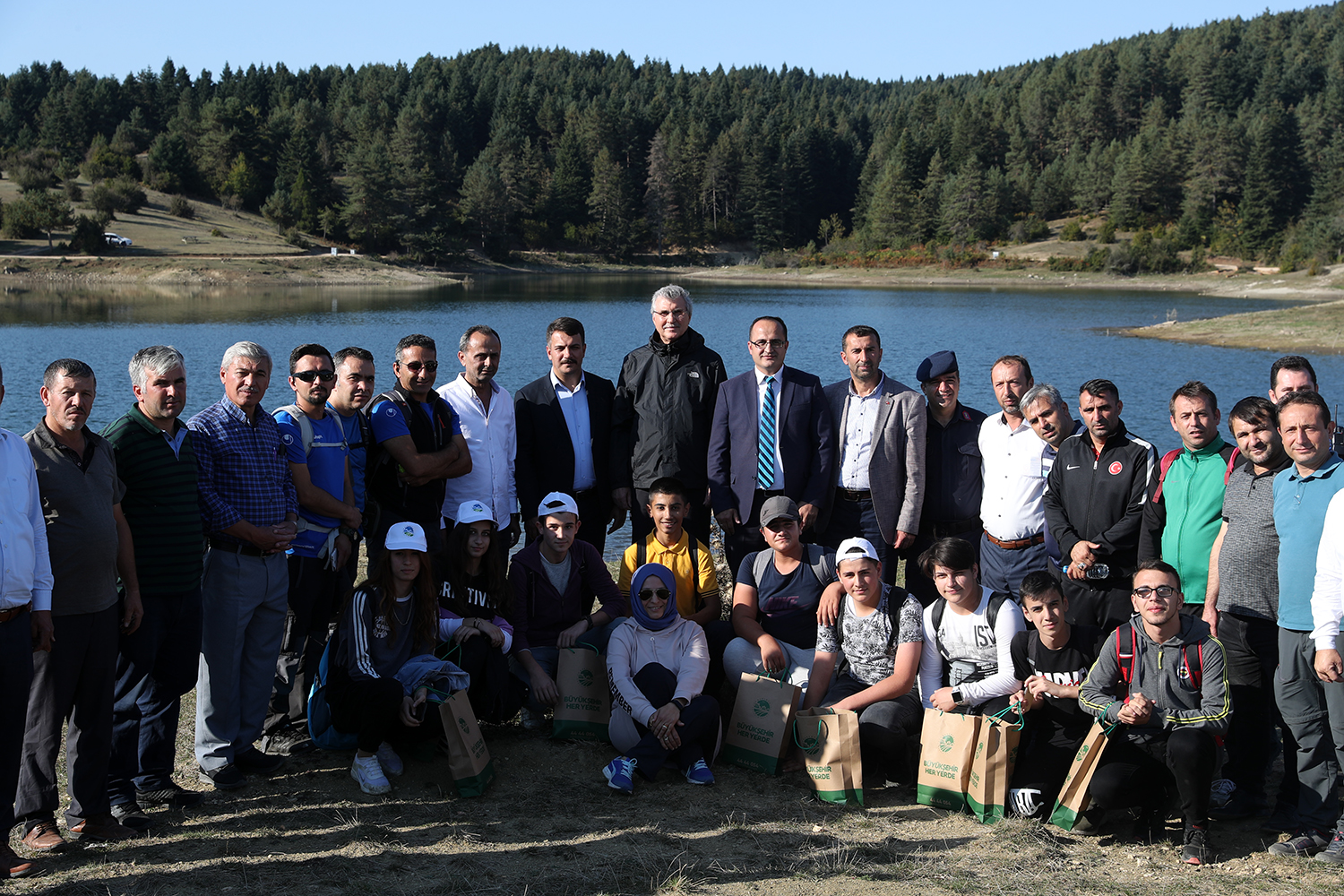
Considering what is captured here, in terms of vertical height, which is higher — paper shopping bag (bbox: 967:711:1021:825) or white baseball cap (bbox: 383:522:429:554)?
white baseball cap (bbox: 383:522:429:554)

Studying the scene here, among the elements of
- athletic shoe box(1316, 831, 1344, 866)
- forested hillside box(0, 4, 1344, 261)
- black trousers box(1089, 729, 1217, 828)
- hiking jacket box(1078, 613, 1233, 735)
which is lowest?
athletic shoe box(1316, 831, 1344, 866)

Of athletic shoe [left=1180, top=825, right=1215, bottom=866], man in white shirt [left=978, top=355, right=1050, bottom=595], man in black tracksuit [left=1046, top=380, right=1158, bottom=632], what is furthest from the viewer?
man in white shirt [left=978, top=355, right=1050, bottom=595]

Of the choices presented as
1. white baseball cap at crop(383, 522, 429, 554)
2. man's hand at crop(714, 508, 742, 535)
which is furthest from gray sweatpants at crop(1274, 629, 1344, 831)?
white baseball cap at crop(383, 522, 429, 554)

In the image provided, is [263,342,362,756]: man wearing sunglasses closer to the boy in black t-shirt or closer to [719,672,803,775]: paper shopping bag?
[719,672,803,775]: paper shopping bag

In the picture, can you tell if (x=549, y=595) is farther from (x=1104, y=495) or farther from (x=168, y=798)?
(x=1104, y=495)

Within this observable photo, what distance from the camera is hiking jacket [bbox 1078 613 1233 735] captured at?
15.0ft

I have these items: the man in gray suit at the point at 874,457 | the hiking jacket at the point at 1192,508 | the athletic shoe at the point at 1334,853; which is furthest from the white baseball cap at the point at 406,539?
the athletic shoe at the point at 1334,853

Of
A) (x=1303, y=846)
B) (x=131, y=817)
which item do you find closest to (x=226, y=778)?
(x=131, y=817)

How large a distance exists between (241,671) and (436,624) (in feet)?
3.30

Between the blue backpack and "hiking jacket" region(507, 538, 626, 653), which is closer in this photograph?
the blue backpack

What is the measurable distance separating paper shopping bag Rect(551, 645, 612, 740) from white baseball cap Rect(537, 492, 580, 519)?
31.9 inches

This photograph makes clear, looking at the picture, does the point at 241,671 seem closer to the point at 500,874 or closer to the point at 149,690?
the point at 149,690

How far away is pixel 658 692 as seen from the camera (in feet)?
17.6

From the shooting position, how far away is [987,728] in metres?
4.77
